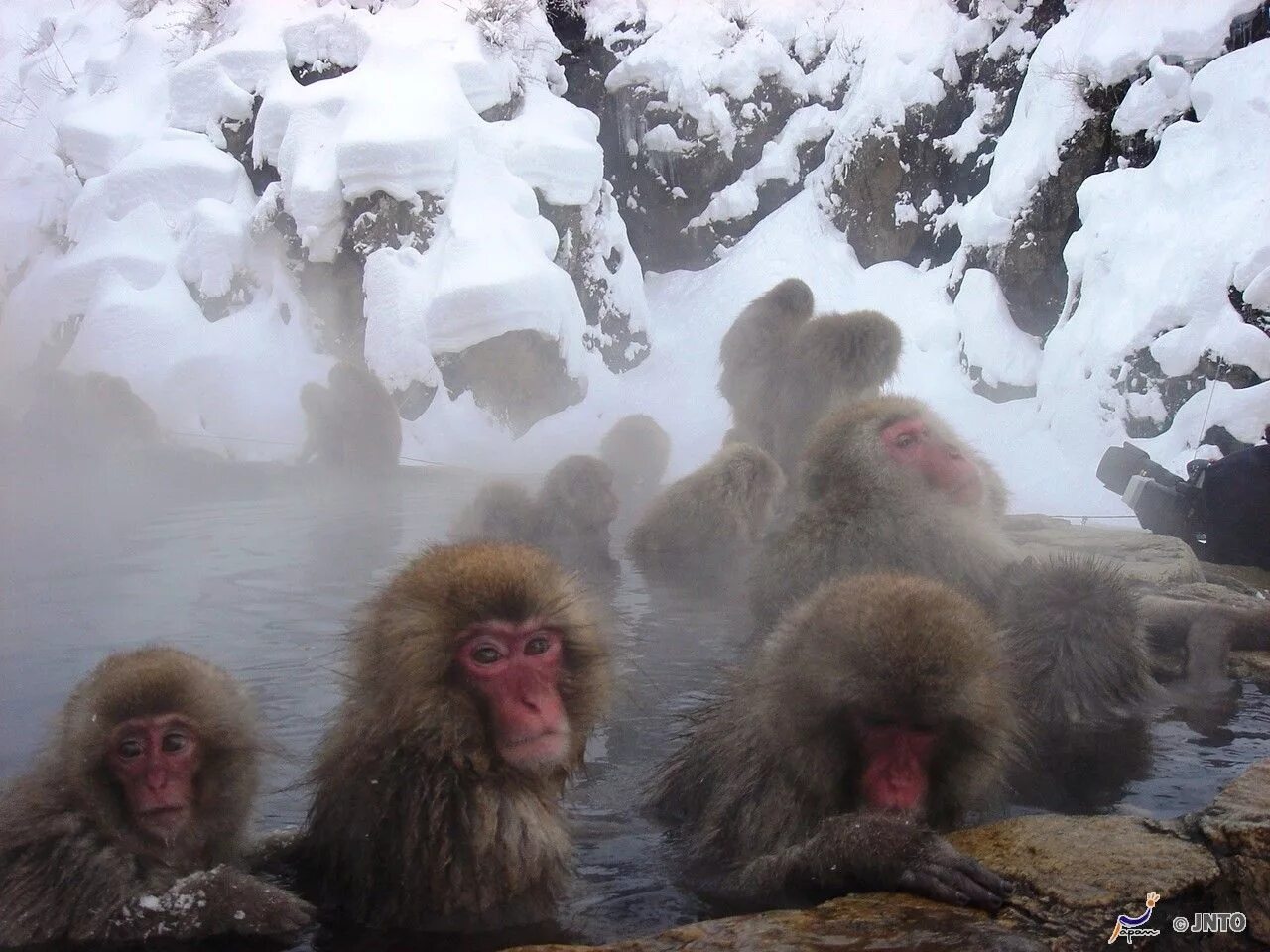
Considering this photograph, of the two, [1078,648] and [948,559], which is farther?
[948,559]

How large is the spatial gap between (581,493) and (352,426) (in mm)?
3153

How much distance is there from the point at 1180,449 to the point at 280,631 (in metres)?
5.95

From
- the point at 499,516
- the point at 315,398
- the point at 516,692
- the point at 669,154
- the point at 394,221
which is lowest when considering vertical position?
the point at 516,692

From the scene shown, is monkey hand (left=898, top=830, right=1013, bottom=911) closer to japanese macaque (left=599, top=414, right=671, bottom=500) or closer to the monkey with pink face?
the monkey with pink face

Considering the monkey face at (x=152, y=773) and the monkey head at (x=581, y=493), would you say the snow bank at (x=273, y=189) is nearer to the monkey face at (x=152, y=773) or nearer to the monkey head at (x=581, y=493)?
the monkey head at (x=581, y=493)

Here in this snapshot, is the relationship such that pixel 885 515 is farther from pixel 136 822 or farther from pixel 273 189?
pixel 273 189

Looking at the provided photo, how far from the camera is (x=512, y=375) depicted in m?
9.58

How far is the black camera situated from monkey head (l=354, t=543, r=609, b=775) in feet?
→ 13.2

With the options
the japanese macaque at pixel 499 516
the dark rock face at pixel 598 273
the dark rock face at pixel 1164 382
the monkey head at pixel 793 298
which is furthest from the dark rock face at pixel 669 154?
the japanese macaque at pixel 499 516

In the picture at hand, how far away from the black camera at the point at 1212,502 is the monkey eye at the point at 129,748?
463cm

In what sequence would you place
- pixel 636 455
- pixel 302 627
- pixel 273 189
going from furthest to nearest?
pixel 273 189
pixel 636 455
pixel 302 627

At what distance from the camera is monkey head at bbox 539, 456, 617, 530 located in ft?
19.2

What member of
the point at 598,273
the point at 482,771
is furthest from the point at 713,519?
the point at 598,273

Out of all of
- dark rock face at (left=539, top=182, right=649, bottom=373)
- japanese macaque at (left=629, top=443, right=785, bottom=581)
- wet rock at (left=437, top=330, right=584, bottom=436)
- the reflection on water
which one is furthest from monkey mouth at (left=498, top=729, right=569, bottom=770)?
dark rock face at (left=539, top=182, right=649, bottom=373)
